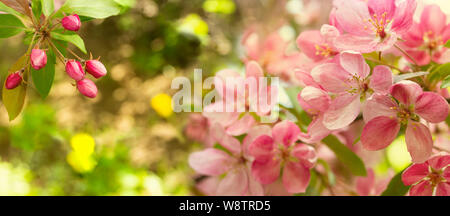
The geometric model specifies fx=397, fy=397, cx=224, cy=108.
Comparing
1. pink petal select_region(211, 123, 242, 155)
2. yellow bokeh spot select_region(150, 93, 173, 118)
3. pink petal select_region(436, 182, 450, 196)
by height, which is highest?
yellow bokeh spot select_region(150, 93, 173, 118)

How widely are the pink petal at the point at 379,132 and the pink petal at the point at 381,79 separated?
0.07ft

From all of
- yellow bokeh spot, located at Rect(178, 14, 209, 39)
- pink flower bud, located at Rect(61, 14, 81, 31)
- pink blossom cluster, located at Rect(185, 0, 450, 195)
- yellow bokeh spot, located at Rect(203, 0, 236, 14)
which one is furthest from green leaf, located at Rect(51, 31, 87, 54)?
yellow bokeh spot, located at Rect(203, 0, 236, 14)

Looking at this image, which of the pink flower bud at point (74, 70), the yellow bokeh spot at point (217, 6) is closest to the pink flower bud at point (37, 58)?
the pink flower bud at point (74, 70)

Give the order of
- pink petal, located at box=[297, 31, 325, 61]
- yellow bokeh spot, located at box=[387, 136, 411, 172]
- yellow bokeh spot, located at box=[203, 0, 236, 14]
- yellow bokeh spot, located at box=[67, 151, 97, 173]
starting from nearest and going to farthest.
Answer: pink petal, located at box=[297, 31, 325, 61] → yellow bokeh spot, located at box=[387, 136, 411, 172] → yellow bokeh spot, located at box=[67, 151, 97, 173] → yellow bokeh spot, located at box=[203, 0, 236, 14]

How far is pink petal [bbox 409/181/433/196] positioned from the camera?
0.32m

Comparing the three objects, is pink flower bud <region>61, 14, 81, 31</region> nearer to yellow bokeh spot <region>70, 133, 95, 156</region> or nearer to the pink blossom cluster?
the pink blossom cluster

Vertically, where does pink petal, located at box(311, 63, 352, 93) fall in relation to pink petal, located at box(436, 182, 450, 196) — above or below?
above

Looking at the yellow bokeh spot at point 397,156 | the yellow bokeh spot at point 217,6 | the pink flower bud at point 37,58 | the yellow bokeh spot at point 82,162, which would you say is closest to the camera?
the pink flower bud at point 37,58

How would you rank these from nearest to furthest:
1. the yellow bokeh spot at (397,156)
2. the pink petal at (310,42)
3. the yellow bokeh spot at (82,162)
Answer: the pink petal at (310,42) → the yellow bokeh spot at (397,156) → the yellow bokeh spot at (82,162)

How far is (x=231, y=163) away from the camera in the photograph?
0.41 metres

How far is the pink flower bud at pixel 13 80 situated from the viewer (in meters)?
0.28

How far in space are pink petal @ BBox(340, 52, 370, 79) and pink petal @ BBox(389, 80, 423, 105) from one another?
2cm

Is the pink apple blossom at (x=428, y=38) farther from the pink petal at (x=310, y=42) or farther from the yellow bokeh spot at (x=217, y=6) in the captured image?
the yellow bokeh spot at (x=217, y=6)
